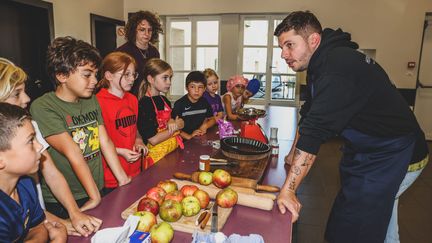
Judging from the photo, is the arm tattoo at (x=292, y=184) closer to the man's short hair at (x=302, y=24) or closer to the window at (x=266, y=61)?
the man's short hair at (x=302, y=24)

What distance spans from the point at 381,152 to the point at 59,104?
1.54 m

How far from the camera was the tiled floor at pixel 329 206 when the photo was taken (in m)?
2.48

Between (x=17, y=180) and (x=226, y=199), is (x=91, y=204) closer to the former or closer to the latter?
(x=17, y=180)

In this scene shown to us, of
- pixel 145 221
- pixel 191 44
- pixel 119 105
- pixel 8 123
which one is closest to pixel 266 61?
pixel 191 44

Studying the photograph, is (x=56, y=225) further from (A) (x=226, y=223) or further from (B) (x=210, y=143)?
(B) (x=210, y=143)

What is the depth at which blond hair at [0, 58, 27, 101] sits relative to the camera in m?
1.13

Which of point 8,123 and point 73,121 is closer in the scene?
point 8,123

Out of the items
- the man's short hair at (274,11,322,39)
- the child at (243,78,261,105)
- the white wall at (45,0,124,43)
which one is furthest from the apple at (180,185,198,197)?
the white wall at (45,0,124,43)

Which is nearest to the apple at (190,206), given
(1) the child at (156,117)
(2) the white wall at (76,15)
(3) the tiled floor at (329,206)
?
(1) the child at (156,117)

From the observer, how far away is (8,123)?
90 cm

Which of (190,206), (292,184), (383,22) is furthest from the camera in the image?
(383,22)

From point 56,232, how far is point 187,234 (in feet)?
1.40

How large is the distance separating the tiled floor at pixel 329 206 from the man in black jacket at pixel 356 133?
3.16 feet

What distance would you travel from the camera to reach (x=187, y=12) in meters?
6.05
